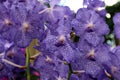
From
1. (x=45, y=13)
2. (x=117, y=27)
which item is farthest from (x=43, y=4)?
(x=117, y=27)

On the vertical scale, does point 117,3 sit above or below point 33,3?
below

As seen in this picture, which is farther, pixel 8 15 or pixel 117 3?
pixel 117 3

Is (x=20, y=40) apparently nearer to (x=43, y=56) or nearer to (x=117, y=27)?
(x=43, y=56)

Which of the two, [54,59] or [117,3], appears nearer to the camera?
[54,59]

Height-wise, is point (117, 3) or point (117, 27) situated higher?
point (117, 27)

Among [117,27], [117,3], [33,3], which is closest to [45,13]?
[33,3]

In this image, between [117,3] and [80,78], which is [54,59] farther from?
[117,3]

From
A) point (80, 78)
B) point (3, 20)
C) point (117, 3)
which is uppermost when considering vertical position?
point (3, 20)
